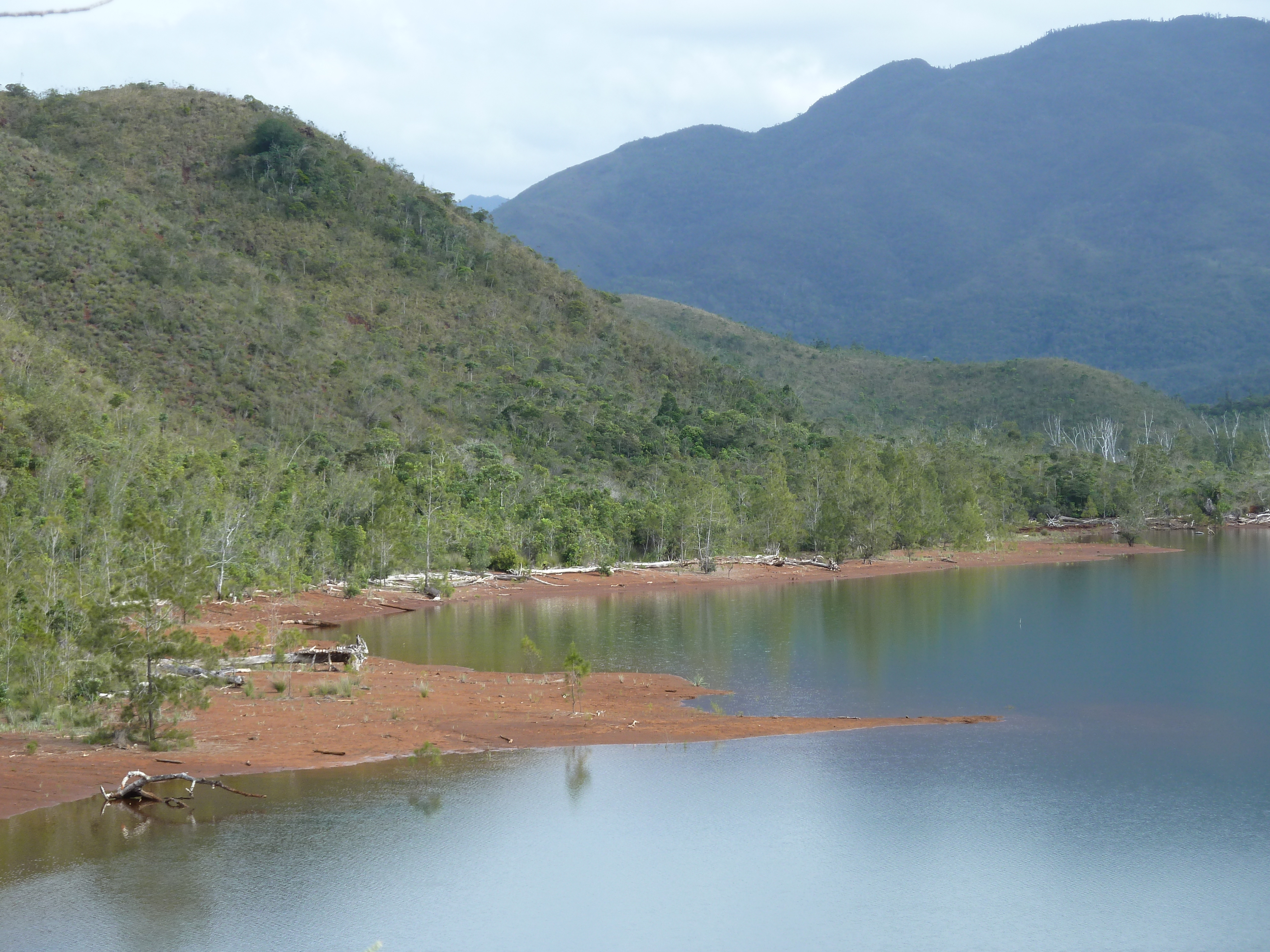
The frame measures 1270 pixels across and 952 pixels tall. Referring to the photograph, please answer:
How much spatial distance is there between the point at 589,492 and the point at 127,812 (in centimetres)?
4471

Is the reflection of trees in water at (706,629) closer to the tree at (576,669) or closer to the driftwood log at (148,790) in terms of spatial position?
the tree at (576,669)

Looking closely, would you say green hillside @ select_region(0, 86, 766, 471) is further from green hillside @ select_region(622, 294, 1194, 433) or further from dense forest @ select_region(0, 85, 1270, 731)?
green hillside @ select_region(622, 294, 1194, 433)

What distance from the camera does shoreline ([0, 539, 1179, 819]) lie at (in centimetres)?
2034

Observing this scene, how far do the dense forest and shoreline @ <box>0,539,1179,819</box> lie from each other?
162 cm

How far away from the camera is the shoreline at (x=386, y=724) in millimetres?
20344

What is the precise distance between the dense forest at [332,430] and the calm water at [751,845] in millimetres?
4853

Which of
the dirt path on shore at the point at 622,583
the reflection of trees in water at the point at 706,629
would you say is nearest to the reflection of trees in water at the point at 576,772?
the reflection of trees in water at the point at 706,629

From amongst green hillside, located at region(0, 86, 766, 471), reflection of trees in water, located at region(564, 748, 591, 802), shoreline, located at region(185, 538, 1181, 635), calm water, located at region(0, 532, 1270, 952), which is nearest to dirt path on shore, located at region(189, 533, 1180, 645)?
shoreline, located at region(185, 538, 1181, 635)

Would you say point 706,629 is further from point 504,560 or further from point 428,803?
point 428,803

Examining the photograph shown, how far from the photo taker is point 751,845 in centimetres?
1805

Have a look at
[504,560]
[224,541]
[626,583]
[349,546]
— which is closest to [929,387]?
[626,583]

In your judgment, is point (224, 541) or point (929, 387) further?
point (929, 387)

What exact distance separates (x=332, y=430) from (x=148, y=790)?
51.6 metres

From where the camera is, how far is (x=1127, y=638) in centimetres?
3778
